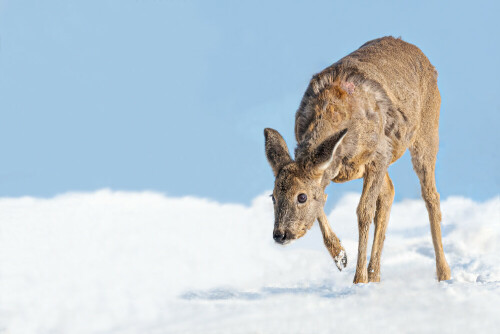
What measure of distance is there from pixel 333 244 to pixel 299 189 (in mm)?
1896

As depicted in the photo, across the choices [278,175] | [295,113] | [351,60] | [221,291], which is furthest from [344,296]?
[351,60]

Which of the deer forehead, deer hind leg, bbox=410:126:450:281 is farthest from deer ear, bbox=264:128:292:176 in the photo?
deer hind leg, bbox=410:126:450:281

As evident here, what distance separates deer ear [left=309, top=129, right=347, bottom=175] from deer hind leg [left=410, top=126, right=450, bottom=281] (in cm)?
386

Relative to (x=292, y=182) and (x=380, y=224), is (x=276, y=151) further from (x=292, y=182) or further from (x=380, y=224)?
(x=380, y=224)

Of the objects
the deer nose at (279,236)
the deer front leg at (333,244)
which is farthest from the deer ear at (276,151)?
the deer front leg at (333,244)

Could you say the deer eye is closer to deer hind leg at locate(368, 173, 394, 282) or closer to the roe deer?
the roe deer

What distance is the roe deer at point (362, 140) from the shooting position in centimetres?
1017

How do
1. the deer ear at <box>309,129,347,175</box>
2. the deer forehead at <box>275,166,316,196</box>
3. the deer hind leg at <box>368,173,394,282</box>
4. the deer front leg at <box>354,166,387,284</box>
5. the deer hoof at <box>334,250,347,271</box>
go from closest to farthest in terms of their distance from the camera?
1. the deer ear at <box>309,129,347,175</box>
2. the deer forehead at <box>275,166,316,196</box>
3. the deer front leg at <box>354,166,387,284</box>
4. the deer hoof at <box>334,250,347,271</box>
5. the deer hind leg at <box>368,173,394,282</box>

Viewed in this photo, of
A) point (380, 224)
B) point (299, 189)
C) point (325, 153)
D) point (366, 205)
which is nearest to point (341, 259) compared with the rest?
point (366, 205)

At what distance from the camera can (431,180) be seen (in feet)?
45.5

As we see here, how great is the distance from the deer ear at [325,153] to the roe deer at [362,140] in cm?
1

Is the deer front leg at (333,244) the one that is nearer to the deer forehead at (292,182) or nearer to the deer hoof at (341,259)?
the deer hoof at (341,259)

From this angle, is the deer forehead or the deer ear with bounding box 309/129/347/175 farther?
the deer forehead

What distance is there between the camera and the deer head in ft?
32.9
